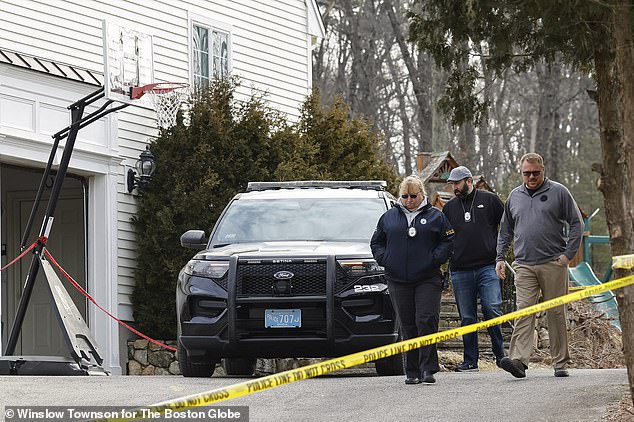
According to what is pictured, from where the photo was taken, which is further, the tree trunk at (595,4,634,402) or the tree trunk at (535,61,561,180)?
the tree trunk at (535,61,561,180)

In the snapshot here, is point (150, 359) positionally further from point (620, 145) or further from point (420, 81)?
point (420, 81)

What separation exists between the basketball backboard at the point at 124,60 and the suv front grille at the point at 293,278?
4812 mm

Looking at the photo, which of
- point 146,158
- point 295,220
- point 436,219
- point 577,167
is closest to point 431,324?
point 436,219

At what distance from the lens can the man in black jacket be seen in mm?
13773

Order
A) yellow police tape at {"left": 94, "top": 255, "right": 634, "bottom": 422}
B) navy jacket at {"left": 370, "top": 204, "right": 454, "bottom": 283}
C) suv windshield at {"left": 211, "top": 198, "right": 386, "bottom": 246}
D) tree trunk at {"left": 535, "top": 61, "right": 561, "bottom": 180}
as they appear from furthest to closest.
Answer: tree trunk at {"left": 535, "top": 61, "right": 561, "bottom": 180}
suv windshield at {"left": 211, "top": 198, "right": 386, "bottom": 246}
navy jacket at {"left": 370, "top": 204, "right": 454, "bottom": 283}
yellow police tape at {"left": 94, "top": 255, "right": 634, "bottom": 422}

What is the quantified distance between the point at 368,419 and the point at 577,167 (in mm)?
34479

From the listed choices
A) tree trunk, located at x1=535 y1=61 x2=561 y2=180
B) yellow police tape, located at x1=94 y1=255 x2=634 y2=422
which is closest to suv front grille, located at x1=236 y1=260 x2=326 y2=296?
yellow police tape, located at x1=94 y1=255 x2=634 y2=422

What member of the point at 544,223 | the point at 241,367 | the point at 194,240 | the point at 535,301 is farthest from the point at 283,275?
the point at 241,367

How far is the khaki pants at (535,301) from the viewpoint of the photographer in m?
12.2

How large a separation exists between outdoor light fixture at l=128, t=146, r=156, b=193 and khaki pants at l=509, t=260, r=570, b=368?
9492 mm

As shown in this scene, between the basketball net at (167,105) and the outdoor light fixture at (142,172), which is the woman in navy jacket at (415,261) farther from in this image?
the basketball net at (167,105)

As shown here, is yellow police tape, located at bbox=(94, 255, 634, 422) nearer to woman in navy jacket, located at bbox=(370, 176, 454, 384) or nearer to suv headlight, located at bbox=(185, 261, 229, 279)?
woman in navy jacket, located at bbox=(370, 176, 454, 384)

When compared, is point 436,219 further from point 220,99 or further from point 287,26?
→ point 287,26

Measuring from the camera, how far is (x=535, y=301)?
12555 mm
